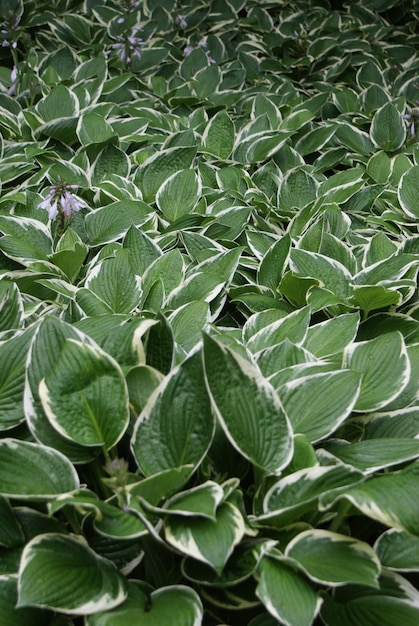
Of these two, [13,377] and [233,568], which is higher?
[13,377]

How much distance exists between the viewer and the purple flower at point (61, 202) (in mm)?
1693

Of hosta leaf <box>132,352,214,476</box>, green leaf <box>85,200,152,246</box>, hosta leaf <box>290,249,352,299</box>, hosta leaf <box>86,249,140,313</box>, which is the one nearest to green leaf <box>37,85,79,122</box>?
green leaf <box>85,200,152,246</box>

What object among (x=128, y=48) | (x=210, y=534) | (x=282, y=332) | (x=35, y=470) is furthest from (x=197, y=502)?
(x=128, y=48)

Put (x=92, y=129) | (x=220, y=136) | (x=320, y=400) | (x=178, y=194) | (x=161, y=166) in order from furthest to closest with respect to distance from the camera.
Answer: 1. (x=220, y=136)
2. (x=92, y=129)
3. (x=161, y=166)
4. (x=178, y=194)
5. (x=320, y=400)

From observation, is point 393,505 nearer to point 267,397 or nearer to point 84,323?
point 267,397

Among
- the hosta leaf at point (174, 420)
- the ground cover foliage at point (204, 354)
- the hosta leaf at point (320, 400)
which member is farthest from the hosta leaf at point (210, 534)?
the hosta leaf at point (320, 400)

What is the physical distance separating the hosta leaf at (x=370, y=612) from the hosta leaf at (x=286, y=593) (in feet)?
0.22

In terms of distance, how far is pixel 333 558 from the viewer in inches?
37.6

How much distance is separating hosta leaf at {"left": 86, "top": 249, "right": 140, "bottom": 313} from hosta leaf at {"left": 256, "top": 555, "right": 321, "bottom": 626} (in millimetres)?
715

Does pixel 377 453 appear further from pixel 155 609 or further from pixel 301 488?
pixel 155 609

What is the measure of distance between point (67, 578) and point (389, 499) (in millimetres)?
447

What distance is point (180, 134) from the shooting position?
2283mm

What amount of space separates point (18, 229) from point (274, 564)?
1.19 m

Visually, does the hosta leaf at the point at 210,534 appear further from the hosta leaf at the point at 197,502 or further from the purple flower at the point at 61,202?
the purple flower at the point at 61,202
